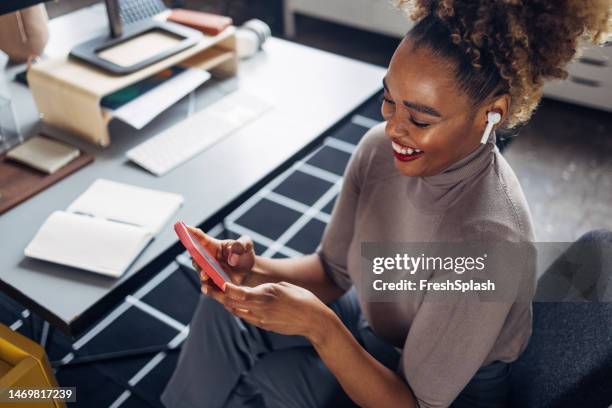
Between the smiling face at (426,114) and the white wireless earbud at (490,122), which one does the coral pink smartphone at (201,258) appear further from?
the white wireless earbud at (490,122)

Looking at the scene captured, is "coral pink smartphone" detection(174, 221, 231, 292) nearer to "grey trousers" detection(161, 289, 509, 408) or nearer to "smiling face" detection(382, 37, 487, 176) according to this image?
"grey trousers" detection(161, 289, 509, 408)

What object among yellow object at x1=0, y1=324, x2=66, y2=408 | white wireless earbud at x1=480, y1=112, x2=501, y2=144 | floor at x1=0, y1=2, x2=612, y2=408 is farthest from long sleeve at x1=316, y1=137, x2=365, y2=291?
yellow object at x1=0, y1=324, x2=66, y2=408

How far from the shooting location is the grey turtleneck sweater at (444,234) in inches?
35.3

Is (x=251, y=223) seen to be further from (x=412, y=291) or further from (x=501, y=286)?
(x=501, y=286)

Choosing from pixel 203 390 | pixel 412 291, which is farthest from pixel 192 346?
pixel 412 291

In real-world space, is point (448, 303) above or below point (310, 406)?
above

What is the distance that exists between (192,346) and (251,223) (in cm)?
97

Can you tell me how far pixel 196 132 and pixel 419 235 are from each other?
675mm

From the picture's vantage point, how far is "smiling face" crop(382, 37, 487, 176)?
855mm

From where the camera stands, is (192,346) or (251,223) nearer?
(192,346)

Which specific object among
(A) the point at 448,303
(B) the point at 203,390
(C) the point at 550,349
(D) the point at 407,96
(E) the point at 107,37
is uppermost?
(D) the point at 407,96

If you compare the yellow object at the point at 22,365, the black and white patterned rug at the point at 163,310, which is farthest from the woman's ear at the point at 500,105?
the yellow object at the point at 22,365

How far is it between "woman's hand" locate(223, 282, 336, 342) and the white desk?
0.86ft

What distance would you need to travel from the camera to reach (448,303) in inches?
35.0
